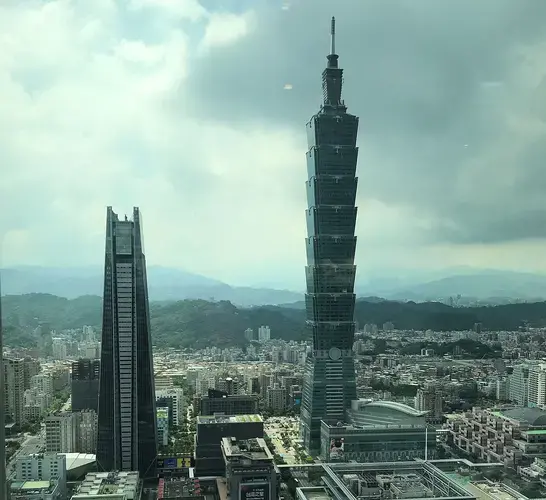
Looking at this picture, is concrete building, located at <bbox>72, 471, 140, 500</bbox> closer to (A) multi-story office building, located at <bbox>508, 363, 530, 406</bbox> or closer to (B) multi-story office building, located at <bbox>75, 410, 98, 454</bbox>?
(B) multi-story office building, located at <bbox>75, 410, 98, 454</bbox>

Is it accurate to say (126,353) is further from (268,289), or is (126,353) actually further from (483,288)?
(483,288)

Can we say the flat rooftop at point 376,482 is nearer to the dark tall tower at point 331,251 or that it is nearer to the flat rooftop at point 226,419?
the flat rooftop at point 226,419

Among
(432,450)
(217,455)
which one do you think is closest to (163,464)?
(217,455)

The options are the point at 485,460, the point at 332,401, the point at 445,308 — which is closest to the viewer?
the point at 485,460

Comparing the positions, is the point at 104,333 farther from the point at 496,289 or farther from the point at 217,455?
the point at 496,289

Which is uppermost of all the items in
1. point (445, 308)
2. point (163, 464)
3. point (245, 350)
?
point (445, 308)

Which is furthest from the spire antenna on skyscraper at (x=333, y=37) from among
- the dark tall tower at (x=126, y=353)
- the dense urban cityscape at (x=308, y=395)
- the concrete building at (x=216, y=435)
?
the concrete building at (x=216, y=435)

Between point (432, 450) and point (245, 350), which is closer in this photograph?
point (432, 450)

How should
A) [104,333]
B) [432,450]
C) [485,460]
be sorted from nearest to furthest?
[485,460], [432,450], [104,333]
